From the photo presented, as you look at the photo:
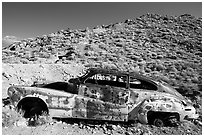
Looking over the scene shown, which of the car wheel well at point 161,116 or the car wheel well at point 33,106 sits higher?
the car wheel well at point 33,106

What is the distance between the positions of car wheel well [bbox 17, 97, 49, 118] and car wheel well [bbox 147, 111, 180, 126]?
9.20 feet

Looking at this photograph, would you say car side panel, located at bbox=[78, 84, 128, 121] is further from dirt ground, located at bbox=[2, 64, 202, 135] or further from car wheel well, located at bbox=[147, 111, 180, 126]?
car wheel well, located at bbox=[147, 111, 180, 126]

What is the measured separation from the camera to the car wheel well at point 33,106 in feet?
19.1

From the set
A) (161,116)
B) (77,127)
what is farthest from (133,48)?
(77,127)

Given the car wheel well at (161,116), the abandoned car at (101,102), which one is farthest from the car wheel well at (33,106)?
the car wheel well at (161,116)

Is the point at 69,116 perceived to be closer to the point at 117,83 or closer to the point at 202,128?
the point at 117,83

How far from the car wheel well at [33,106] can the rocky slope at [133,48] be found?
14.4 feet

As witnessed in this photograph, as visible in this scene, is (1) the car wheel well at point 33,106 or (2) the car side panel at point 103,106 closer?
(2) the car side panel at point 103,106

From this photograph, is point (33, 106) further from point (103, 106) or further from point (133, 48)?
point (133, 48)

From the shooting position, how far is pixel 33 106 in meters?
5.94

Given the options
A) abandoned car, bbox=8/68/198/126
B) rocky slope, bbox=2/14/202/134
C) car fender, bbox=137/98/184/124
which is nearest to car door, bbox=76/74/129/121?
abandoned car, bbox=8/68/198/126

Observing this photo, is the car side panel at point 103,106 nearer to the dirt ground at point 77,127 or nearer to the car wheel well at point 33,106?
the dirt ground at point 77,127

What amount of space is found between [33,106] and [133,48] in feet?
74.9

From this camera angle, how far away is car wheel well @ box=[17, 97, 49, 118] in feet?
19.1
